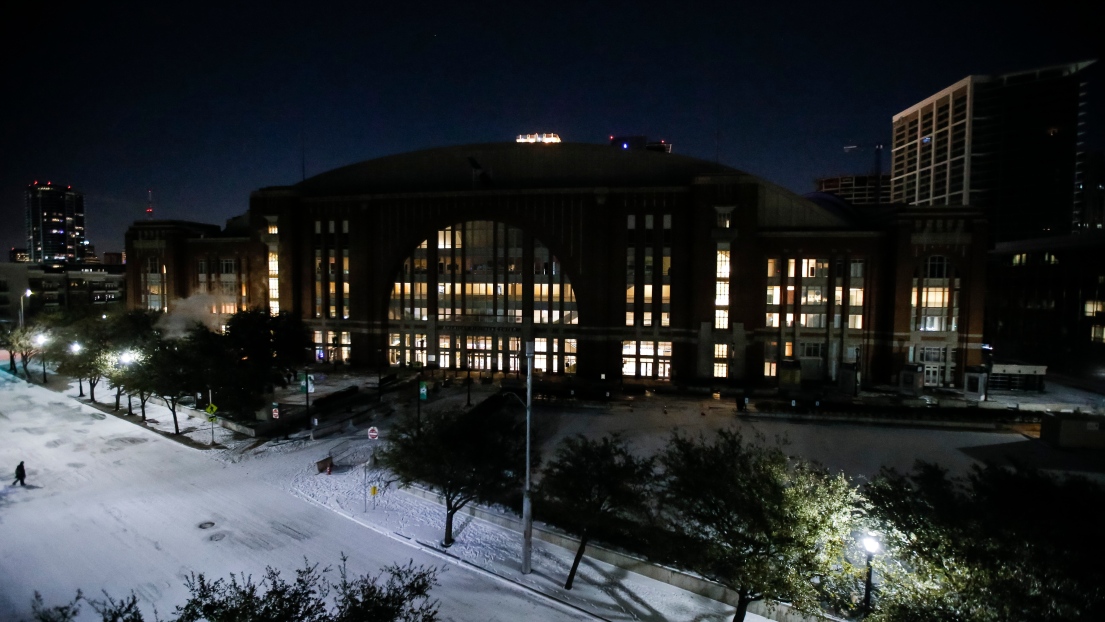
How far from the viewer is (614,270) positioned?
177 ft

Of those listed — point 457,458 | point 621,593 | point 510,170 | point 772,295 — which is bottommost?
point 621,593

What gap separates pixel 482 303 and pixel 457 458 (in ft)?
128

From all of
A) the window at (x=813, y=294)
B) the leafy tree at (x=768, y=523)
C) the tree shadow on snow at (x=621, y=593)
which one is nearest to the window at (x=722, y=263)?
the window at (x=813, y=294)

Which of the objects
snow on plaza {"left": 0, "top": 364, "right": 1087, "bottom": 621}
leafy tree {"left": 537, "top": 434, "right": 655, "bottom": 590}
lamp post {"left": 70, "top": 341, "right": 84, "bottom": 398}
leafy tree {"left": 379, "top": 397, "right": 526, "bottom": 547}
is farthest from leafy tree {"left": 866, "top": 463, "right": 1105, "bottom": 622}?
lamp post {"left": 70, "top": 341, "right": 84, "bottom": 398}

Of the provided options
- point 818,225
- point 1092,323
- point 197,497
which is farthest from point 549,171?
point 1092,323

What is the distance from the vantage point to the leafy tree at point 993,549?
1045 centimetres

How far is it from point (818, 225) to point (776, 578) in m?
47.3

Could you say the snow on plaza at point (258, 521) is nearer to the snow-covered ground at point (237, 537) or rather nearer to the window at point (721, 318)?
the snow-covered ground at point (237, 537)

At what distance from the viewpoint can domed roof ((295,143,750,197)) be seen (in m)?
56.6

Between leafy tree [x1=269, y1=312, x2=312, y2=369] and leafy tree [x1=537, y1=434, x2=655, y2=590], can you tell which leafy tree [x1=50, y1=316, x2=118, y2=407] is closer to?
leafy tree [x1=269, y1=312, x2=312, y2=369]

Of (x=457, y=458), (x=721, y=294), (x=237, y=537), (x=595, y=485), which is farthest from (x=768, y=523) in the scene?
(x=721, y=294)

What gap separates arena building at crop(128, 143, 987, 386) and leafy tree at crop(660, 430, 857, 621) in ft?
122

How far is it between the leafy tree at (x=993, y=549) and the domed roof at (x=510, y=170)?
44581 mm

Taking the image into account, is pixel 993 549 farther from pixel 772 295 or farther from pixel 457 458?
pixel 772 295
